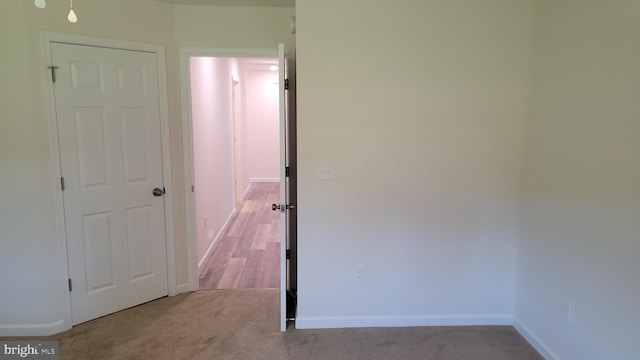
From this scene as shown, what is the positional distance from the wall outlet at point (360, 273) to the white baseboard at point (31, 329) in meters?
2.12

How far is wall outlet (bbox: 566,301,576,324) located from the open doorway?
7.55 feet

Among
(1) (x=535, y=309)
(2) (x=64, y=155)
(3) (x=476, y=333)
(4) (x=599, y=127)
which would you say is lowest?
(3) (x=476, y=333)

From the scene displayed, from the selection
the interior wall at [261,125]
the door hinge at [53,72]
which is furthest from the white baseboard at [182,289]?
the interior wall at [261,125]

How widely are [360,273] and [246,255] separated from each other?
80.0 inches

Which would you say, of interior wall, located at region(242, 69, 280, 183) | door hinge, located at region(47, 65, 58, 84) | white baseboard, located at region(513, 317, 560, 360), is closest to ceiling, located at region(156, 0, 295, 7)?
door hinge, located at region(47, 65, 58, 84)

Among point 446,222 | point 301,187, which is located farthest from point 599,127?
point 301,187

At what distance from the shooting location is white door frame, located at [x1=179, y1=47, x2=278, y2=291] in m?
3.29

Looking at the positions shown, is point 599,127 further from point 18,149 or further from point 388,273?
point 18,149

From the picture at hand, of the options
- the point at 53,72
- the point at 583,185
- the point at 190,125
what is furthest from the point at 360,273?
the point at 53,72

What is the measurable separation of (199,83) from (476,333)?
130 inches

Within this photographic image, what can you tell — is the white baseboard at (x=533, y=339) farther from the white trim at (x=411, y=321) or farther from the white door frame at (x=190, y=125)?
the white door frame at (x=190, y=125)

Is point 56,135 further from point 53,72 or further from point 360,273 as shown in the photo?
point 360,273

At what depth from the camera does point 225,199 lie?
5695mm

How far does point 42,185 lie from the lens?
2684 mm
